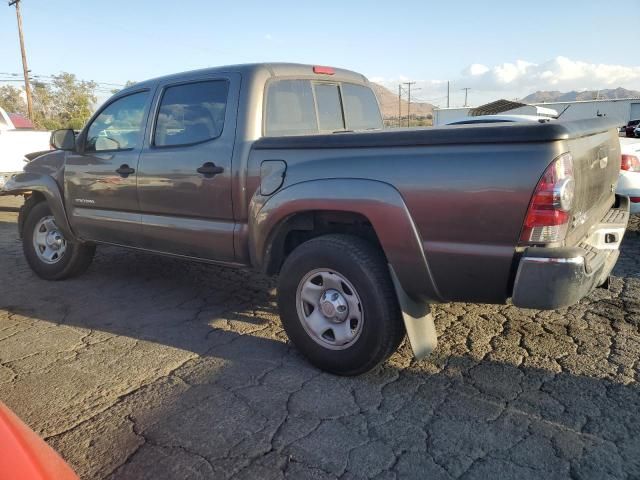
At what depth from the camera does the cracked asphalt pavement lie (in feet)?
7.89

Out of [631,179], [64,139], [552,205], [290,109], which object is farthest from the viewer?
[631,179]

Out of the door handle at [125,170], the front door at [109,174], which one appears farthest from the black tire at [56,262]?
the door handle at [125,170]

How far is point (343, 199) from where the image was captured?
2967 mm

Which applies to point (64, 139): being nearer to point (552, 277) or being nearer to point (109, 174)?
point (109, 174)

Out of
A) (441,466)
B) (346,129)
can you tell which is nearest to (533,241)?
(441,466)

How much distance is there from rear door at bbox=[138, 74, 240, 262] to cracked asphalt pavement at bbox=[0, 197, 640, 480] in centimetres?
71

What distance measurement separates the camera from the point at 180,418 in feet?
9.12

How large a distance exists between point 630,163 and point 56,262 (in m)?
6.23

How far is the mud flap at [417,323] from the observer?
116 inches

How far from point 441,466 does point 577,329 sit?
200cm

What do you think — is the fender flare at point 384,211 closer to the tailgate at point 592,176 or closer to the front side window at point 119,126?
the tailgate at point 592,176

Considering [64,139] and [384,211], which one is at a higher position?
[64,139]

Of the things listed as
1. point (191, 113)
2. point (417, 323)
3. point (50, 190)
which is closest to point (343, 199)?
point (417, 323)

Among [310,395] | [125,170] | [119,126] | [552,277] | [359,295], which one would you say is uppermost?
[119,126]
